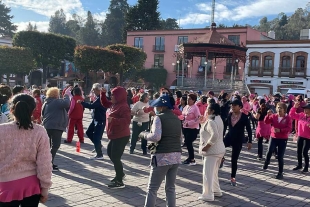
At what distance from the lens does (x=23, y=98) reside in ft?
10.5

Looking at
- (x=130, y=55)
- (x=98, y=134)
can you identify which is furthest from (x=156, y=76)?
(x=98, y=134)

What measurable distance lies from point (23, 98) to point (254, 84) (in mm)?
41852

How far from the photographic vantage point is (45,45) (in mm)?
43781

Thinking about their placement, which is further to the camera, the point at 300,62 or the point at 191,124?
the point at 300,62

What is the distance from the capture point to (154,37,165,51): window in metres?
49.7

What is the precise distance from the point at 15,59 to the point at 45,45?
4667 mm

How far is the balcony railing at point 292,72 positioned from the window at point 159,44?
16583mm

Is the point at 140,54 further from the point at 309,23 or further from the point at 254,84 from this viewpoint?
the point at 309,23

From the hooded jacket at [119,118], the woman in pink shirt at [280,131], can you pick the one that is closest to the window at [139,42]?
the woman in pink shirt at [280,131]

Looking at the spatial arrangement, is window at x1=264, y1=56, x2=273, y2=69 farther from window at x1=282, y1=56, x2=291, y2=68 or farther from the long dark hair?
the long dark hair

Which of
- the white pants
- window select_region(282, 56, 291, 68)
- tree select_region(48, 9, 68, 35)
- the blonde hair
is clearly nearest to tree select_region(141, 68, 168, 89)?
window select_region(282, 56, 291, 68)

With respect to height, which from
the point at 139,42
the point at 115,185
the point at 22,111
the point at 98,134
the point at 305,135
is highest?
the point at 139,42

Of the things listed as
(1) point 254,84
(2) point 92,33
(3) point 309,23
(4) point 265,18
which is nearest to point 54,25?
(2) point 92,33

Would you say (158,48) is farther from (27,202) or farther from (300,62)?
(27,202)
